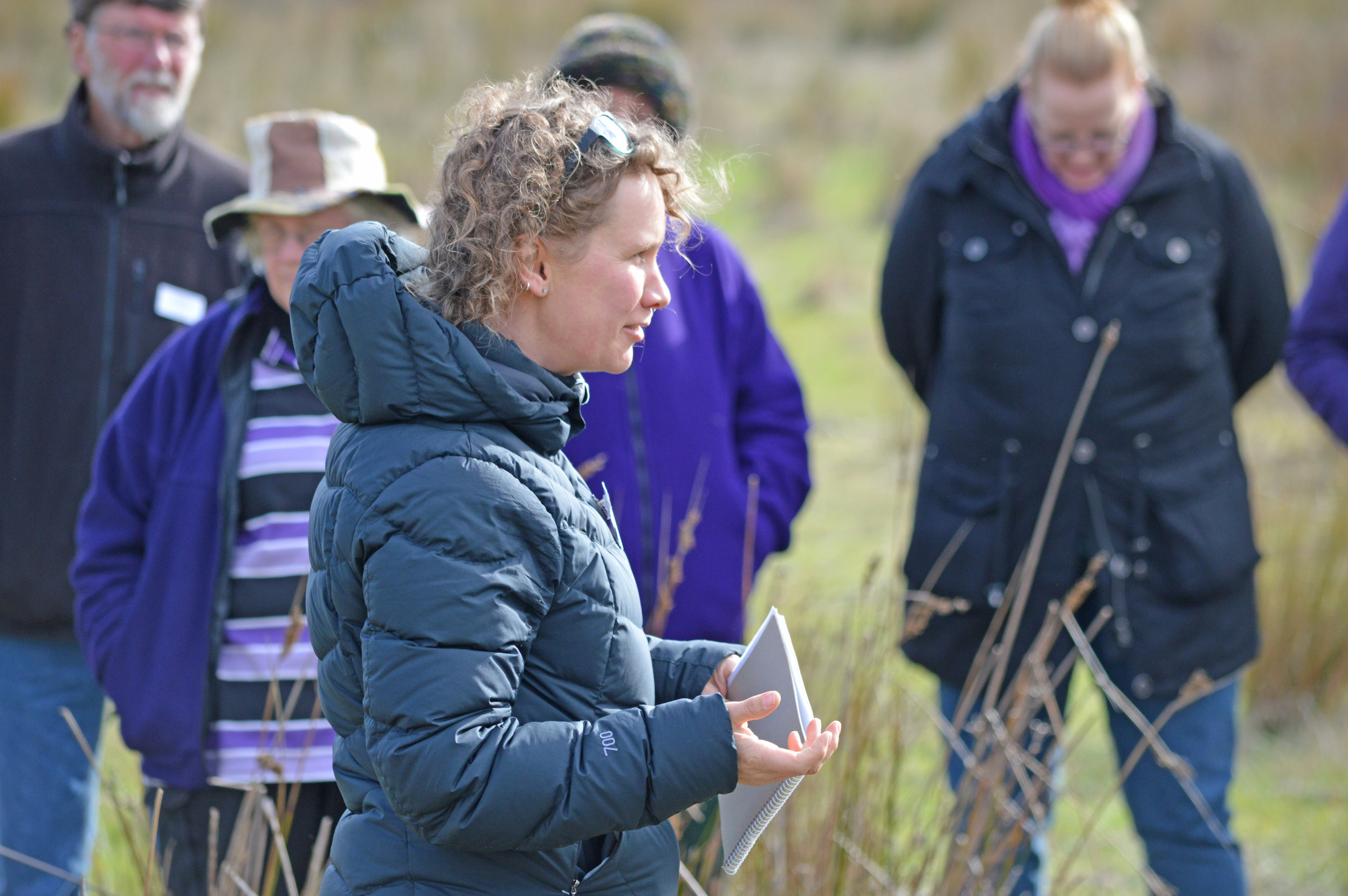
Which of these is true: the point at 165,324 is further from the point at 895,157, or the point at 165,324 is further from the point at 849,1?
the point at 849,1

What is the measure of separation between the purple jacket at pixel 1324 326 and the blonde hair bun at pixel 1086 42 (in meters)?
0.63

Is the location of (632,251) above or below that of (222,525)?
above

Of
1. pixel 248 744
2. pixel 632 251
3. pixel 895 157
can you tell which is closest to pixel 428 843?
→ pixel 632 251

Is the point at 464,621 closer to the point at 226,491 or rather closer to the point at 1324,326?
the point at 226,491

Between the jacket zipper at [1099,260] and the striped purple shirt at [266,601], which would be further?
the jacket zipper at [1099,260]

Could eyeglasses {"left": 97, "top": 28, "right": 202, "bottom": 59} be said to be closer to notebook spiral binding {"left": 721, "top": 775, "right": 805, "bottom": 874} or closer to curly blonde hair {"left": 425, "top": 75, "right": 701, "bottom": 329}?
curly blonde hair {"left": 425, "top": 75, "right": 701, "bottom": 329}

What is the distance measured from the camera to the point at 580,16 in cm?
1475

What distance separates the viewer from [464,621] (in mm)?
1324

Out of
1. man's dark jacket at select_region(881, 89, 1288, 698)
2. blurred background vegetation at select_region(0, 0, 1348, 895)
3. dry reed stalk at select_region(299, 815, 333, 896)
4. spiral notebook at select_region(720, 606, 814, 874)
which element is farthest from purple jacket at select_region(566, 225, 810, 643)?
spiral notebook at select_region(720, 606, 814, 874)

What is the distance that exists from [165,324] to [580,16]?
41.4 feet

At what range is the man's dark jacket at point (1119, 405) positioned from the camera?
9.00 ft

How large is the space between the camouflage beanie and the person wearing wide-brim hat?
22.9 inches

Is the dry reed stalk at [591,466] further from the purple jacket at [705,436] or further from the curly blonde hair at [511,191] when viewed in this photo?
the curly blonde hair at [511,191]

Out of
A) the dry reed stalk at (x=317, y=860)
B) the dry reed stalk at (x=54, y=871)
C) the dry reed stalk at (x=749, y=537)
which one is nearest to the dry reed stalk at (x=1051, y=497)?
the dry reed stalk at (x=749, y=537)
